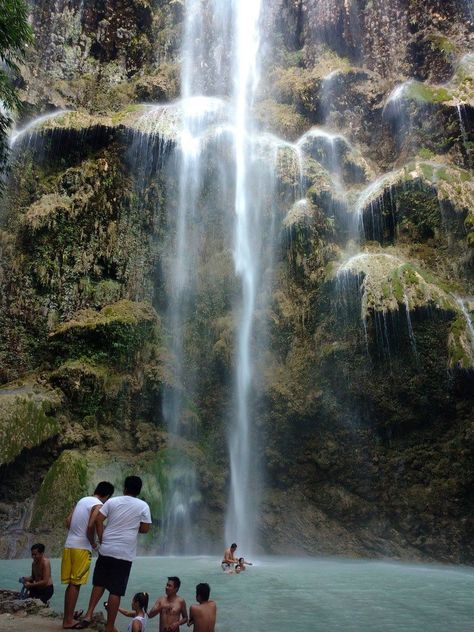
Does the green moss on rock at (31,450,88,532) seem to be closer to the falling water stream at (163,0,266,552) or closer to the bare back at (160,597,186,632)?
the falling water stream at (163,0,266,552)

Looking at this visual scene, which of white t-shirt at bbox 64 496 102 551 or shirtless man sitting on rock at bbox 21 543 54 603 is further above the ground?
white t-shirt at bbox 64 496 102 551

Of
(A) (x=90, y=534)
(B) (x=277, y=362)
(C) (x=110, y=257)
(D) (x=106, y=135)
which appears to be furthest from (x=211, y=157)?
(A) (x=90, y=534)

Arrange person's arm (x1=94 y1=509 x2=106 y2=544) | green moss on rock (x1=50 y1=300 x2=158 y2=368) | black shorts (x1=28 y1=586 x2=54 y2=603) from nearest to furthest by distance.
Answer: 1. person's arm (x1=94 y1=509 x2=106 y2=544)
2. black shorts (x1=28 y1=586 x2=54 y2=603)
3. green moss on rock (x1=50 y1=300 x2=158 y2=368)

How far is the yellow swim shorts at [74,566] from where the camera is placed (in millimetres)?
4773

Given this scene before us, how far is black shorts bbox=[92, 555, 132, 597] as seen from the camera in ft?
14.8

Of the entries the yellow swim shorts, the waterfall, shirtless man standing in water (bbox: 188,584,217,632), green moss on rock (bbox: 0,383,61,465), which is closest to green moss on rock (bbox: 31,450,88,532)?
green moss on rock (bbox: 0,383,61,465)

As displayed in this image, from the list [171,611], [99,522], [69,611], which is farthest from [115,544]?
[171,611]

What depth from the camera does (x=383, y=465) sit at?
15.1 m

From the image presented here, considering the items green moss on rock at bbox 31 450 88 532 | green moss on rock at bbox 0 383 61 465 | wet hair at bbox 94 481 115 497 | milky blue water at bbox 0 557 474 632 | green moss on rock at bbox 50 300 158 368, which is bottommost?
milky blue water at bbox 0 557 474 632

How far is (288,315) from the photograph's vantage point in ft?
55.6

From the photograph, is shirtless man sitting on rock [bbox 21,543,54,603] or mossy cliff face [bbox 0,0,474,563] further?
mossy cliff face [bbox 0,0,474,563]

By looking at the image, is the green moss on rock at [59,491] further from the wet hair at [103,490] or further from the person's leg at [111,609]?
the person's leg at [111,609]

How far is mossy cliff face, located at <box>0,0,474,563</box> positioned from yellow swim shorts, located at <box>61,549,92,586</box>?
28.7 ft

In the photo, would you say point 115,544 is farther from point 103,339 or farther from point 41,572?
point 103,339
